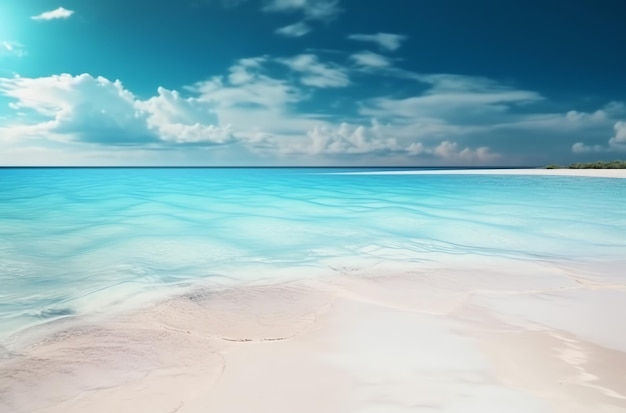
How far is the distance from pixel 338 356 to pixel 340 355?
→ 2 cm

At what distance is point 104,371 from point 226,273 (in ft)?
10.2

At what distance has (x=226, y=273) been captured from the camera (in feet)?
20.0

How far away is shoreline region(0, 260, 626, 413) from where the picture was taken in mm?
2570

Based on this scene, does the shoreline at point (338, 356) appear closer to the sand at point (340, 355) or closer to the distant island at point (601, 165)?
the sand at point (340, 355)

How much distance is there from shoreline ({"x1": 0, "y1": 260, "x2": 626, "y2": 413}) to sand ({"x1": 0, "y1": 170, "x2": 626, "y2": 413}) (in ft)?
0.04

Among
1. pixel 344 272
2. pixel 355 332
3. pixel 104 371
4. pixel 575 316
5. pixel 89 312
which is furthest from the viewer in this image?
pixel 344 272

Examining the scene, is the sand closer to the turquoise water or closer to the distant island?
the turquoise water

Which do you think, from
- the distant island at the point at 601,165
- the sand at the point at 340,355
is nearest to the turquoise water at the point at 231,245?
the sand at the point at 340,355

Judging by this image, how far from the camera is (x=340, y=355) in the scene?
3182 millimetres

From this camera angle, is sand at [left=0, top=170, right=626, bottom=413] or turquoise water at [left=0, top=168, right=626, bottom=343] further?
turquoise water at [left=0, top=168, right=626, bottom=343]

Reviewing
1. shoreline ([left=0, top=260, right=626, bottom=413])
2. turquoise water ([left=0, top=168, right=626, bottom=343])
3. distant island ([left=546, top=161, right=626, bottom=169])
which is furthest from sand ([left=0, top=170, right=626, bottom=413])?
distant island ([left=546, top=161, right=626, bottom=169])

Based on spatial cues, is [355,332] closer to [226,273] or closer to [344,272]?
[344,272]

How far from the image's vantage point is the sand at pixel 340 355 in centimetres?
256

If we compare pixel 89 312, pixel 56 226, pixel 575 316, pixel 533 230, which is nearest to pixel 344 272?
pixel 575 316
